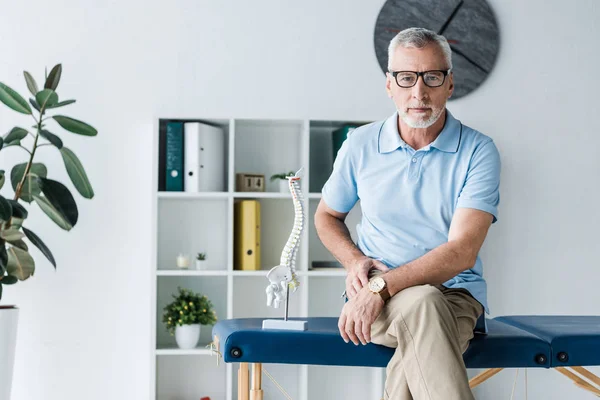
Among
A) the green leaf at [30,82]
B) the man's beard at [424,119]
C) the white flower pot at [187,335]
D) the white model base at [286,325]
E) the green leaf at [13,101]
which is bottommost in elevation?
the white flower pot at [187,335]

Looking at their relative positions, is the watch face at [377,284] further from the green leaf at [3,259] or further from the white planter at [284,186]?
the green leaf at [3,259]

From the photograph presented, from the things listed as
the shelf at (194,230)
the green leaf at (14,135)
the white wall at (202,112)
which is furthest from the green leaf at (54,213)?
the shelf at (194,230)

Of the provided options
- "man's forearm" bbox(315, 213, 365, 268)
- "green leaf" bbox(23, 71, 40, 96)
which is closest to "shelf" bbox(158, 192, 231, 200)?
"green leaf" bbox(23, 71, 40, 96)

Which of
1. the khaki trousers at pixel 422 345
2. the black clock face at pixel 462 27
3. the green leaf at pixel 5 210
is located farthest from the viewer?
the black clock face at pixel 462 27

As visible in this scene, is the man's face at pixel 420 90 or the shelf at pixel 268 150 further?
the shelf at pixel 268 150

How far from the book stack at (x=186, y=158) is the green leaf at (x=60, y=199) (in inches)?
14.0

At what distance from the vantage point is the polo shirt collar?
1.98 m

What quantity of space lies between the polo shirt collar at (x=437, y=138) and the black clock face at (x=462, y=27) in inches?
47.3

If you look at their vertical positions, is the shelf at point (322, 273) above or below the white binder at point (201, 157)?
below

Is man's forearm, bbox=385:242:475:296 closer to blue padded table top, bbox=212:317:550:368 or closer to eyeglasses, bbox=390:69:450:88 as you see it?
blue padded table top, bbox=212:317:550:368

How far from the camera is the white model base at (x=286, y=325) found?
1867 mm

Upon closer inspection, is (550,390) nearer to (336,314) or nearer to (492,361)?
(336,314)

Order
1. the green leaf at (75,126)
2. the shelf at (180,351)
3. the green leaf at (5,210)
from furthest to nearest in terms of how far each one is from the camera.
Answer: the shelf at (180,351), the green leaf at (75,126), the green leaf at (5,210)

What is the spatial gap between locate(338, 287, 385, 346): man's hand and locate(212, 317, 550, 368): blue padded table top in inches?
2.2
